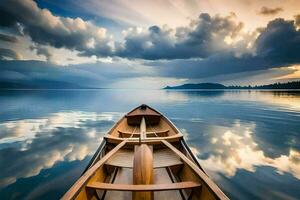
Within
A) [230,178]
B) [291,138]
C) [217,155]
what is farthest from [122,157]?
[291,138]

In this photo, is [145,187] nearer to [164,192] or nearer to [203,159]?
[164,192]

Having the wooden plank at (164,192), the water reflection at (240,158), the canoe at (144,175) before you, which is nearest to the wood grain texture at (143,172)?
the canoe at (144,175)

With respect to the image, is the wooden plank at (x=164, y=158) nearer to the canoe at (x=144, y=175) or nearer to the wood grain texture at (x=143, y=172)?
the canoe at (x=144, y=175)

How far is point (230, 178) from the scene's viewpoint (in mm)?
7055

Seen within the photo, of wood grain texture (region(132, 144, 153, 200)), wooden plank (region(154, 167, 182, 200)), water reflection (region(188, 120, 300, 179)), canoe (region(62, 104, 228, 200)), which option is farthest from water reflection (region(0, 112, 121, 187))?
water reflection (region(188, 120, 300, 179))

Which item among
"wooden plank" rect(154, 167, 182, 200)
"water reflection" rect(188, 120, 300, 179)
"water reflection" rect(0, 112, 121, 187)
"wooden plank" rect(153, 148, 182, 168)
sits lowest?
"water reflection" rect(188, 120, 300, 179)

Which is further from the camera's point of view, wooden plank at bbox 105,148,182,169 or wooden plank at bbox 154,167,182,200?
wooden plank at bbox 105,148,182,169

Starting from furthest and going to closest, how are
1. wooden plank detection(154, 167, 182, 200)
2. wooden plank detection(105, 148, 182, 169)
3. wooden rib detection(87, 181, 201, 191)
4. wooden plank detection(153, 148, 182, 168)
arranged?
1. wooden plank detection(153, 148, 182, 168)
2. wooden plank detection(105, 148, 182, 169)
3. wooden plank detection(154, 167, 182, 200)
4. wooden rib detection(87, 181, 201, 191)

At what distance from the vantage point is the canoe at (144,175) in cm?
339

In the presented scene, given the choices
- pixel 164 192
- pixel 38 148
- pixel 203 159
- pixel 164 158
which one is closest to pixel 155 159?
pixel 164 158

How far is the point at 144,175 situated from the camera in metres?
3.74

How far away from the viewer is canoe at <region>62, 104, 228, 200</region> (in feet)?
11.1

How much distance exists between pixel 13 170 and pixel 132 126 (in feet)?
19.8

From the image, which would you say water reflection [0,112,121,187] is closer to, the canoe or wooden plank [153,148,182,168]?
the canoe
